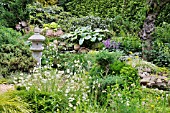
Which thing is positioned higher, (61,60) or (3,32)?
(3,32)

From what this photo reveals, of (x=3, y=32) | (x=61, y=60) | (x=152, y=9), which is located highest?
(x=152, y=9)

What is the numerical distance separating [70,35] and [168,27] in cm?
273

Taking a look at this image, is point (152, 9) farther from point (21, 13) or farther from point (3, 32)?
point (21, 13)

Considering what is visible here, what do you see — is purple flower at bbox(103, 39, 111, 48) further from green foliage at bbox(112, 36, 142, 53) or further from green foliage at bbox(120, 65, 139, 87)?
green foliage at bbox(120, 65, 139, 87)

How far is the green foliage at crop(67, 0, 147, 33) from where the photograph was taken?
33.7ft

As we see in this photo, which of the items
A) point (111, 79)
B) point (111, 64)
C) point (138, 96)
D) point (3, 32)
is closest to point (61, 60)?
point (3, 32)

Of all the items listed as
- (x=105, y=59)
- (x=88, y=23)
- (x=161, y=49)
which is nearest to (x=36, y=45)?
(x=105, y=59)

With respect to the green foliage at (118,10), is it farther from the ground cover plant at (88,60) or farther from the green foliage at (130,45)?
the green foliage at (130,45)

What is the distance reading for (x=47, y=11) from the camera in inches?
443

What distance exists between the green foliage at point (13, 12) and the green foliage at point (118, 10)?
9.00ft

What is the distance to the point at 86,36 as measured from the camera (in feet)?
30.3

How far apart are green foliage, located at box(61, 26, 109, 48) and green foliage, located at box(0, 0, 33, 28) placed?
4.18 feet

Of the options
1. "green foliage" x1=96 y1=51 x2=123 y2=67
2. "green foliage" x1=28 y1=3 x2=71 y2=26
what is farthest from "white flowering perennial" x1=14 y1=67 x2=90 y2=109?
"green foliage" x1=28 y1=3 x2=71 y2=26

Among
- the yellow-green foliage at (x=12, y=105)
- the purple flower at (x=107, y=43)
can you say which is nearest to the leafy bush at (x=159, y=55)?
the purple flower at (x=107, y=43)
